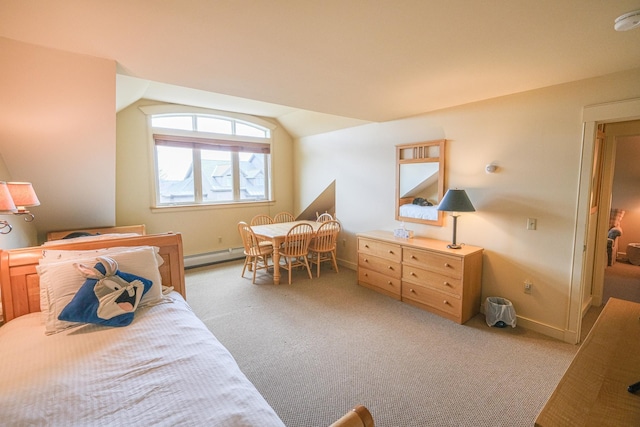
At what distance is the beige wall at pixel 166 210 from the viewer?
432 centimetres

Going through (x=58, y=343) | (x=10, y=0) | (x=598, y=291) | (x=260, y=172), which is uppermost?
(x=10, y=0)

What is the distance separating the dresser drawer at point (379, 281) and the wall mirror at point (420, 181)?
0.86m

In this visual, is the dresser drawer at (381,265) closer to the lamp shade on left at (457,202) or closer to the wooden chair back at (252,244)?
the lamp shade on left at (457,202)

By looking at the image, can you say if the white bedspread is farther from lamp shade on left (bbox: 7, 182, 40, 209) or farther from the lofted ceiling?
the lofted ceiling

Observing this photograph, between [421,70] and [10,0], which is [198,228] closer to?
[10,0]

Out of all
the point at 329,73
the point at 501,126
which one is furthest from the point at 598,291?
the point at 329,73

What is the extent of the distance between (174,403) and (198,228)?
14.1 feet

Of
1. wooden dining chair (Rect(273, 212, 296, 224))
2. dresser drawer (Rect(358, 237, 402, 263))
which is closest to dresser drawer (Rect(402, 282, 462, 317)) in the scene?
dresser drawer (Rect(358, 237, 402, 263))

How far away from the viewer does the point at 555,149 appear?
2.63 metres

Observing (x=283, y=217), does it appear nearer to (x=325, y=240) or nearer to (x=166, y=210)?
(x=325, y=240)

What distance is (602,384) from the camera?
3.32 feet

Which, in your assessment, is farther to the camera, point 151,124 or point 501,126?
point 151,124

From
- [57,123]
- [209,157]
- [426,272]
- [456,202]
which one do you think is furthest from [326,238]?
[57,123]

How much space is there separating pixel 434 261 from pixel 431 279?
0.72 ft
